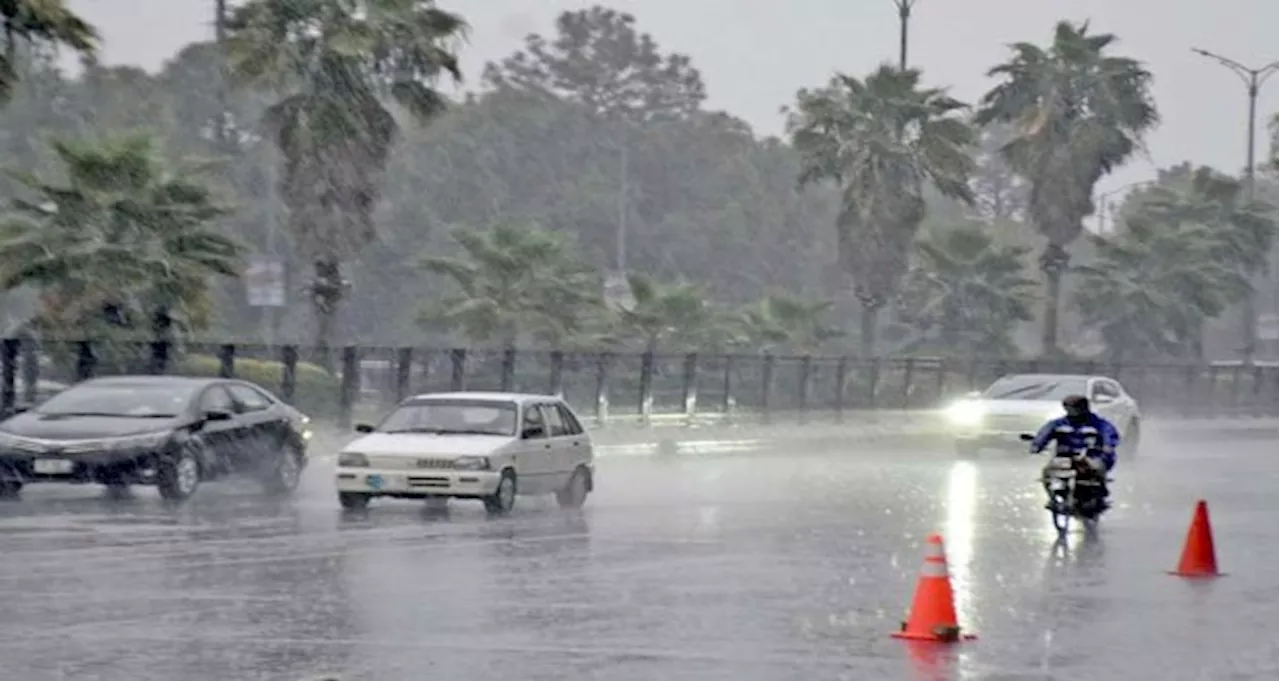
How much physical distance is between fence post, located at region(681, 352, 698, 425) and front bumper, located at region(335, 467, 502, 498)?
93.6 feet

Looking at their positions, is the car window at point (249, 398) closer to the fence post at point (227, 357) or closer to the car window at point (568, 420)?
the car window at point (568, 420)

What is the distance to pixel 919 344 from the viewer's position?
79.6 metres

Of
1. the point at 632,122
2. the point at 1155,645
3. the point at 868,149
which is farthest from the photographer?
the point at 632,122

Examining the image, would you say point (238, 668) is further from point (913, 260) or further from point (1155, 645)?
point (913, 260)

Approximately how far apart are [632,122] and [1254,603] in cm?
10707

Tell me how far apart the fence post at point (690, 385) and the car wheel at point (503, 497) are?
91.9 ft

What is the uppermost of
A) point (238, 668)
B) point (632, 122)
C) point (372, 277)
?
point (632, 122)

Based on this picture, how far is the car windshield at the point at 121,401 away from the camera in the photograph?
29.4 meters

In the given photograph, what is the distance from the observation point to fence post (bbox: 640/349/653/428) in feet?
175

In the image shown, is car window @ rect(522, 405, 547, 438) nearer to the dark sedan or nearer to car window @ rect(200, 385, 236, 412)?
the dark sedan

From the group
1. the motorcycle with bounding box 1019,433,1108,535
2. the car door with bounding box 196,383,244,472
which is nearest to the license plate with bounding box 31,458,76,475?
the car door with bounding box 196,383,244,472

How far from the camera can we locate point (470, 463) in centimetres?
2722

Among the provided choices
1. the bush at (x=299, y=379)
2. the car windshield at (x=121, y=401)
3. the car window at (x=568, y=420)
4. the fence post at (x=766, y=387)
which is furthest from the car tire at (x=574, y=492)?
the fence post at (x=766, y=387)

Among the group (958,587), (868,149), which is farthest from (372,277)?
(958,587)
